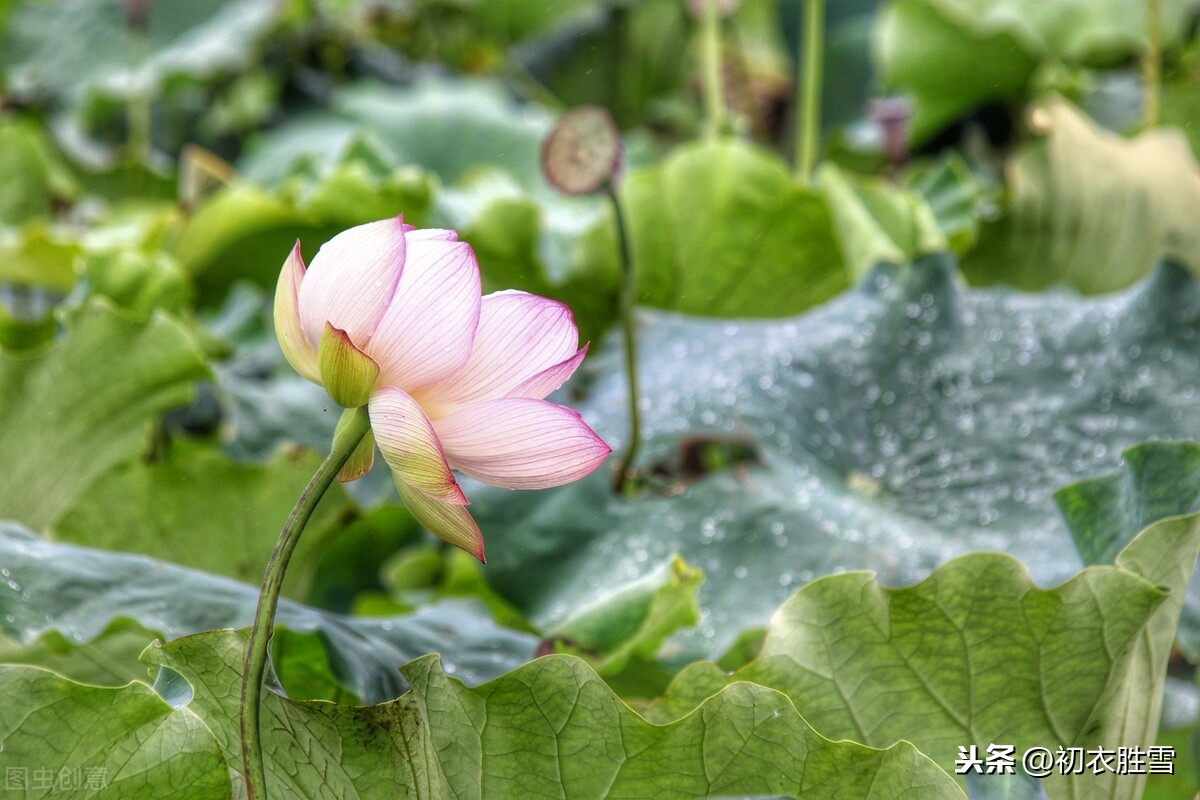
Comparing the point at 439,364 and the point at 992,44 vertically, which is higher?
the point at 992,44

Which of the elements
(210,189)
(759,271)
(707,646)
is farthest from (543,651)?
(210,189)

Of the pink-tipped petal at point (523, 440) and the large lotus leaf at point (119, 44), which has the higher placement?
the large lotus leaf at point (119, 44)

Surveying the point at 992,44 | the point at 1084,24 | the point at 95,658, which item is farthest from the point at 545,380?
the point at 1084,24

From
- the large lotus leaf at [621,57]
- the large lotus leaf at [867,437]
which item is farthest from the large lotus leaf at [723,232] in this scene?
the large lotus leaf at [621,57]

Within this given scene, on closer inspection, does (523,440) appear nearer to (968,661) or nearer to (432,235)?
(432,235)

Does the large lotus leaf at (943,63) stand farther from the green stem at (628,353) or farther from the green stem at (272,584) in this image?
the green stem at (272,584)

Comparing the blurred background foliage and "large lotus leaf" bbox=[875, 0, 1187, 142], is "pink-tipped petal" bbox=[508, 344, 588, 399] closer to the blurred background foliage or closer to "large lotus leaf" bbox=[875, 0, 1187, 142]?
the blurred background foliage
